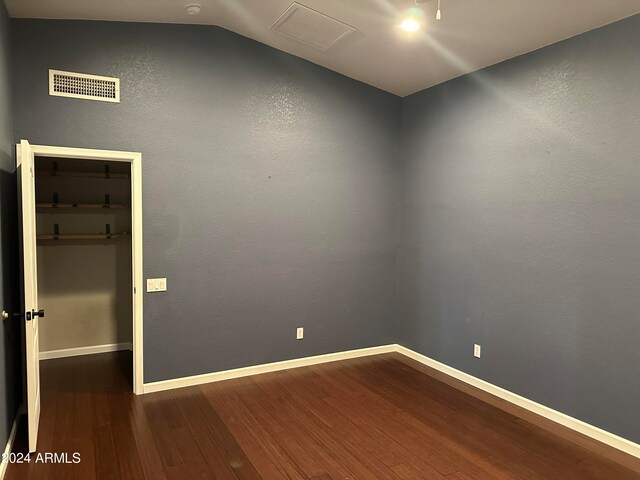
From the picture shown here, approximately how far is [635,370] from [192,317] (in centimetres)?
356

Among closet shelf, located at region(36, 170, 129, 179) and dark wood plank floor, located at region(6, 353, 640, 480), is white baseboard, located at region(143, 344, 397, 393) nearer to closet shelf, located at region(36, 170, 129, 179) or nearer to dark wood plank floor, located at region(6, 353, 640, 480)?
dark wood plank floor, located at region(6, 353, 640, 480)

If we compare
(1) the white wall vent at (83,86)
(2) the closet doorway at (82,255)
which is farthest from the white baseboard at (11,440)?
(1) the white wall vent at (83,86)

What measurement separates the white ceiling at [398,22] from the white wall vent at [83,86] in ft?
1.52

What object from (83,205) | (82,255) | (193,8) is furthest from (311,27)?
(82,255)

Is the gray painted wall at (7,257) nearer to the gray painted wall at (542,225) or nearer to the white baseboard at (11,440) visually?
the white baseboard at (11,440)

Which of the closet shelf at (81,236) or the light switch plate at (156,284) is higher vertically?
the closet shelf at (81,236)

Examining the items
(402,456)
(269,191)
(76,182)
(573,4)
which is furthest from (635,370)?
(76,182)

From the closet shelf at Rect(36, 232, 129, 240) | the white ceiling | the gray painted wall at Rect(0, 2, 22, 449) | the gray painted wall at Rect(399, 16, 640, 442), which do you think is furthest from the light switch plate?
the gray painted wall at Rect(399, 16, 640, 442)

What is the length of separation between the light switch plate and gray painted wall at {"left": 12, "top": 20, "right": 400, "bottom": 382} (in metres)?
0.05

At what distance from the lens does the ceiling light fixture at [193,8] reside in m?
3.48

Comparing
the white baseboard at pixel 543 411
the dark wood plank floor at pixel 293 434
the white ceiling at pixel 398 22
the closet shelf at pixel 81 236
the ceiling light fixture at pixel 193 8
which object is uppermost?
the ceiling light fixture at pixel 193 8

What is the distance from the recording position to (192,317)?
4.00 metres

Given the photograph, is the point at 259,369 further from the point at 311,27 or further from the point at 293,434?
the point at 311,27

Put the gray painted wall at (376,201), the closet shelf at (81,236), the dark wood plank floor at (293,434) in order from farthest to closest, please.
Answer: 1. the closet shelf at (81,236)
2. the gray painted wall at (376,201)
3. the dark wood plank floor at (293,434)
